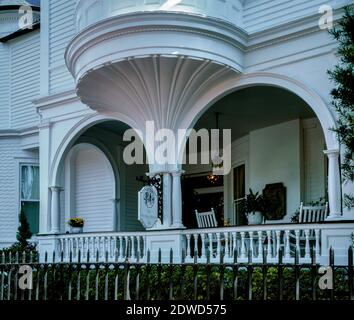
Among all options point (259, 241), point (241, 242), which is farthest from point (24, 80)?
point (259, 241)

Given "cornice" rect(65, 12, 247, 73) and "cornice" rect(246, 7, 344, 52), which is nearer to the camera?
"cornice" rect(246, 7, 344, 52)

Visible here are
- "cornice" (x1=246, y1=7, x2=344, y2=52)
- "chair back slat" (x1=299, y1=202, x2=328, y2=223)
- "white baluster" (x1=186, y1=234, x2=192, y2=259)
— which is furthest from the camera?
"chair back slat" (x1=299, y1=202, x2=328, y2=223)

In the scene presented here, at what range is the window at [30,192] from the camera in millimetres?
18641

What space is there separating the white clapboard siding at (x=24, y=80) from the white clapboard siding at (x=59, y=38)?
5.86ft

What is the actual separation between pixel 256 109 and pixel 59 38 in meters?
5.93

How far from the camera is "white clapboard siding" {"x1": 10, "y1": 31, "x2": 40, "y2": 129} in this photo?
60.3 ft

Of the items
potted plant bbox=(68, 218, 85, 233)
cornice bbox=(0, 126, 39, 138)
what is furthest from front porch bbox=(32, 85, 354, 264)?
cornice bbox=(0, 126, 39, 138)

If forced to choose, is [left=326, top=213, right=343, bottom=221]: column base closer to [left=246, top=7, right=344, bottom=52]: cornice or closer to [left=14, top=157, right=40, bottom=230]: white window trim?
[left=246, top=7, right=344, bottom=52]: cornice

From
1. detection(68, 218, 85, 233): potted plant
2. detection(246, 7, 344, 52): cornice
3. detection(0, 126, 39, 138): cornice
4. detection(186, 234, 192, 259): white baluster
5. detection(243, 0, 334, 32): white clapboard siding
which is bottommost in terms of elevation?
detection(186, 234, 192, 259): white baluster

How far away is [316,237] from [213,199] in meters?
8.80

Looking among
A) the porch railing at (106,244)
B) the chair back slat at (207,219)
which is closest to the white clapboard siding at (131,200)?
the porch railing at (106,244)

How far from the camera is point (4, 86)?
19.1 meters

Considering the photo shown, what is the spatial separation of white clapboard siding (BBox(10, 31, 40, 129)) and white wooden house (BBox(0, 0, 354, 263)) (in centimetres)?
5
